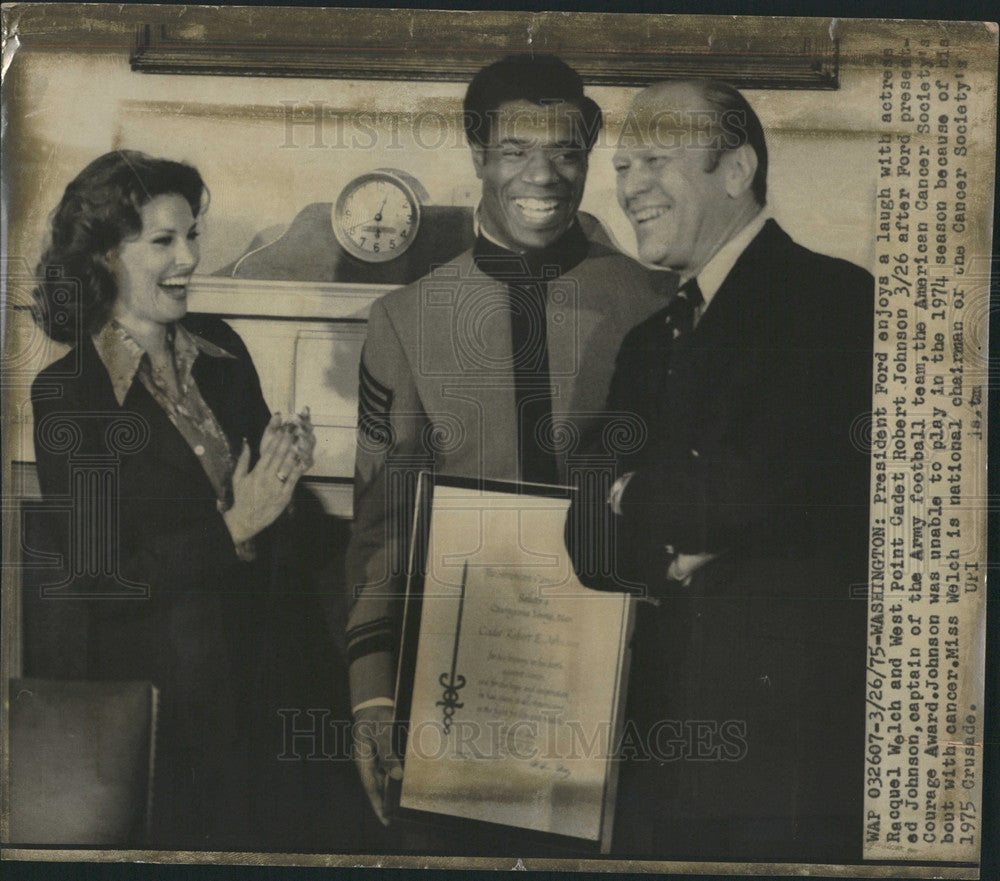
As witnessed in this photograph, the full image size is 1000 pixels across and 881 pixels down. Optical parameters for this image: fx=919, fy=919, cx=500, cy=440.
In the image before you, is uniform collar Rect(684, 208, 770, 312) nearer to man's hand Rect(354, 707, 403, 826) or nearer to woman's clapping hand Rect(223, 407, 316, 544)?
woman's clapping hand Rect(223, 407, 316, 544)

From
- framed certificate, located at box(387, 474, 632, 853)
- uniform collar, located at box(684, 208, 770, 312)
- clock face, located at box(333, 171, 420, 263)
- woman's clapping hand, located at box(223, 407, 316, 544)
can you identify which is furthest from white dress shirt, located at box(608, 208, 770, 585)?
woman's clapping hand, located at box(223, 407, 316, 544)

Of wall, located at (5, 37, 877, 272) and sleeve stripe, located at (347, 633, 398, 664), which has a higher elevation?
wall, located at (5, 37, 877, 272)

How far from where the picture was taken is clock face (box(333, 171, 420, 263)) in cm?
246

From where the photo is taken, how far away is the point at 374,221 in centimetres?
246

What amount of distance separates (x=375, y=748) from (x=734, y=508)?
45.5 inches

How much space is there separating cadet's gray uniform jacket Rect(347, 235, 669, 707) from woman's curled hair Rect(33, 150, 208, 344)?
67 cm

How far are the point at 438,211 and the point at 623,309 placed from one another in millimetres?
562

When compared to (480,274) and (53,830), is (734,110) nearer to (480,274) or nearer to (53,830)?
(480,274)

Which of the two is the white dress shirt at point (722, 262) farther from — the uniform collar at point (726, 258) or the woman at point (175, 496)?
the woman at point (175, 496)

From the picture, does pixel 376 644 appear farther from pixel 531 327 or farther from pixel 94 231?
pixel 94 231

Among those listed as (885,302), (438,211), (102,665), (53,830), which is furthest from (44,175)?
(885,302)

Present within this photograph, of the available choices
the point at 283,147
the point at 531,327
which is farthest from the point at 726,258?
the point at 283,147

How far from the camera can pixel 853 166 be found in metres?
2.46

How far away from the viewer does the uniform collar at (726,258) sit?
247cm
